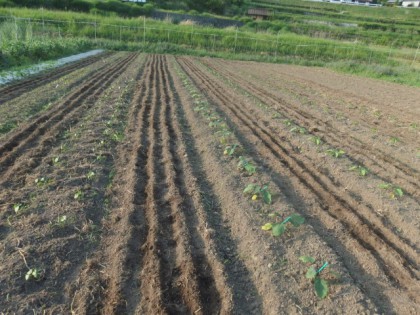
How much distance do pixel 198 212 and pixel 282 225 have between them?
111cm

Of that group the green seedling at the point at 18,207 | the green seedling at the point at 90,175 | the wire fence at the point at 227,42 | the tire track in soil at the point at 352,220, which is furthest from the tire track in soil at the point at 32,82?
the wire fence at the point at 227,42

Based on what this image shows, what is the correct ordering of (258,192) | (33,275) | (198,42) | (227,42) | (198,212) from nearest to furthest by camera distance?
(33,275)
(198,212)
(258,192)
(198,42)
(227,42)

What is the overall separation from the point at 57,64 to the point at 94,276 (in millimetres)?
15771

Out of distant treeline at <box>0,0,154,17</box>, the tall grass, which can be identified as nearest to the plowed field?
the tall grass

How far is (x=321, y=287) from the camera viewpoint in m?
3.30

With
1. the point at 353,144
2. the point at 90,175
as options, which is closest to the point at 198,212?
the point at 90,175

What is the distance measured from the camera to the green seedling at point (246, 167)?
5586 mm

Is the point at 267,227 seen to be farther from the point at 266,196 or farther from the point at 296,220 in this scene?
the point at 266,196

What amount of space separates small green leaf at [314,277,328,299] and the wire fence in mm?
29604

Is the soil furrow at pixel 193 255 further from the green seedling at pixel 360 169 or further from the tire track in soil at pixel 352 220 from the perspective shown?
the green seedling at pixel 360 169

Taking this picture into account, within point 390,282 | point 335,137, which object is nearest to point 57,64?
point 335,137

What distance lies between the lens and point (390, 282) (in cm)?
361

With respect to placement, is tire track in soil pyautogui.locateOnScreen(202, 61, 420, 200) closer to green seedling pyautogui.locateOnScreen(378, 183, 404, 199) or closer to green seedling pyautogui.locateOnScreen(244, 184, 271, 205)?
green seedling pyautogui.locateOnScreen(378, 183, 404, 199)

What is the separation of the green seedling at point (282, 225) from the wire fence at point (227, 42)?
2864 centimetres
